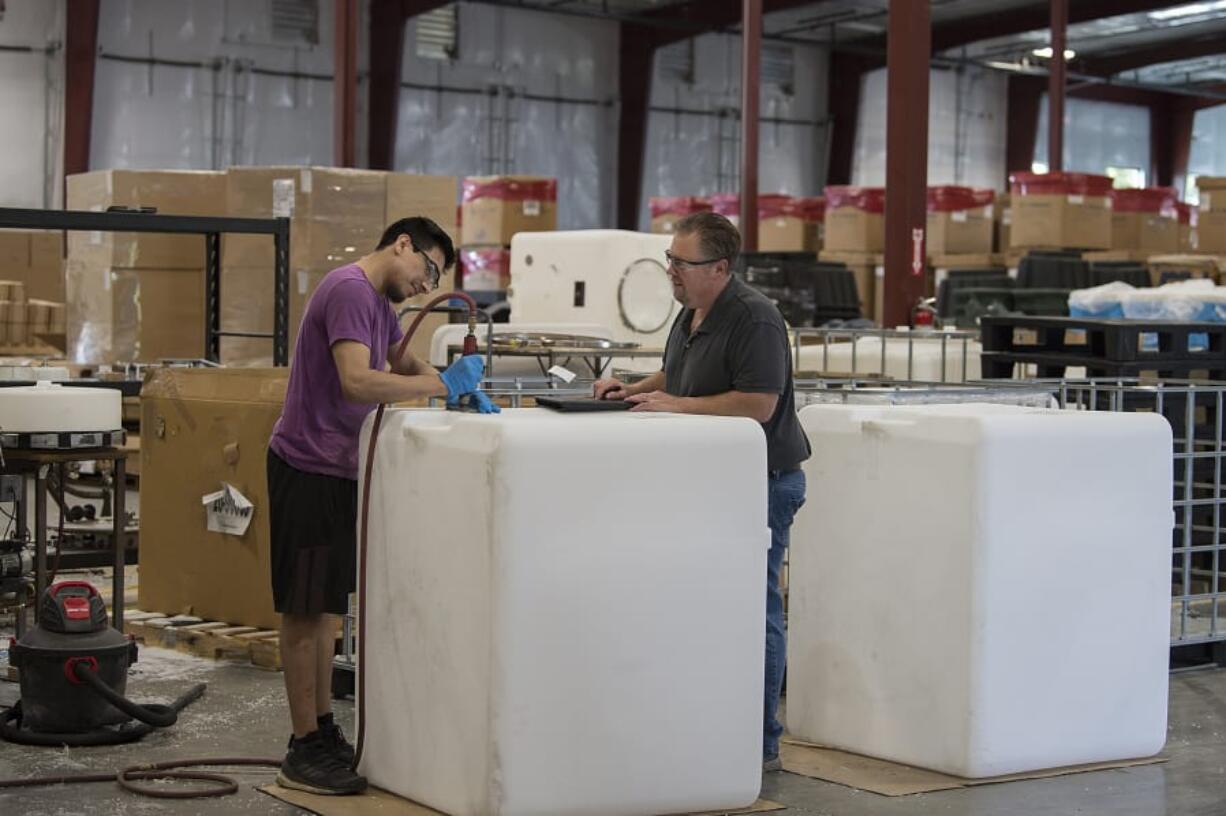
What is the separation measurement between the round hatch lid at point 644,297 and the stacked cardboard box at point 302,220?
110 centimetres

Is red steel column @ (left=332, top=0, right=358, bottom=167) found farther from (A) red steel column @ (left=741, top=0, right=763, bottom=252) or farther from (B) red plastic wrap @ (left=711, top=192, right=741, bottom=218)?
(B) red plastic wrap @ (left=711, top=192, right=741, bottom=218)

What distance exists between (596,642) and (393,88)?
741 inches

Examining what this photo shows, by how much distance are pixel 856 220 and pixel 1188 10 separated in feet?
35.8

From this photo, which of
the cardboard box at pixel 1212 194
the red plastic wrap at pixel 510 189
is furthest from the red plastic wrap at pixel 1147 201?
the red plastic wrap at pixel 510 189

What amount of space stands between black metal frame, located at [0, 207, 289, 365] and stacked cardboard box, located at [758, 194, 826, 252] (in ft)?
35.1

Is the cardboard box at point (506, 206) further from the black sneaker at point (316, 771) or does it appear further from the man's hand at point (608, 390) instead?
the black sneaker at point (316, 771)

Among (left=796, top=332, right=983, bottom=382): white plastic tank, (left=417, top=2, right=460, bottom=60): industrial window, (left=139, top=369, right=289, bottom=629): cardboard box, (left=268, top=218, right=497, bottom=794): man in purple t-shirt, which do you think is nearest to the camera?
(left=268, top=218, right=497, bottom=794): man in purple t-shirt

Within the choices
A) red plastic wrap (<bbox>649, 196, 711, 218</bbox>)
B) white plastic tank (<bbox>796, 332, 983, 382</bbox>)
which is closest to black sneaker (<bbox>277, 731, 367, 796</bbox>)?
white plastic tank (<bbox>796, 332, 983, 382</bbox>)

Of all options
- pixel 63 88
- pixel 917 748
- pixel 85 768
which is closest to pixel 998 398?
pixel 917 748

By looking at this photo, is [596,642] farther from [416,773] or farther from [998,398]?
[998,398]

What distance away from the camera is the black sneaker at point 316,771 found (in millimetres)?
4562

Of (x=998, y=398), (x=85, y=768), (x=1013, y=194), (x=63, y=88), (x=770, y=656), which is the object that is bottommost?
(x=85, y=768)

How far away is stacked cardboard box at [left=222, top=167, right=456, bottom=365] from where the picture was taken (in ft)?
33.7

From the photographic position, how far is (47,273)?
14.3m
